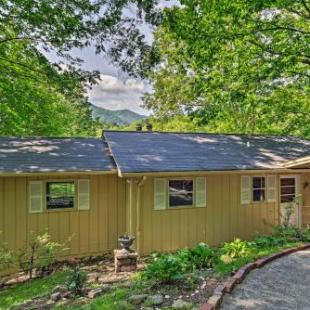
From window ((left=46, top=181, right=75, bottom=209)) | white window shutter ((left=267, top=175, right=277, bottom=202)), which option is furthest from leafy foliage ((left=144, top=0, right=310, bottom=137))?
window ((left=46, top=181, right=75, bottom=209))

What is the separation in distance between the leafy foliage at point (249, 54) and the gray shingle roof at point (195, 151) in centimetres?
266

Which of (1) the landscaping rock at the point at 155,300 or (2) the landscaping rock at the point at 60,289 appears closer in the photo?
(1) the landscaping rock at the point at 155,300

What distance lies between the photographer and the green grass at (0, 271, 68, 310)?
6652mm

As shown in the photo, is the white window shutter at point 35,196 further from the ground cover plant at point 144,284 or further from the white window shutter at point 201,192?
the white window shutter at point 201,192

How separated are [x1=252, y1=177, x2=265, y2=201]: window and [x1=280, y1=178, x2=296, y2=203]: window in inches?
43.9

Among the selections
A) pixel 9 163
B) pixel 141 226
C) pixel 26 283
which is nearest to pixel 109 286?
pixel 26 283

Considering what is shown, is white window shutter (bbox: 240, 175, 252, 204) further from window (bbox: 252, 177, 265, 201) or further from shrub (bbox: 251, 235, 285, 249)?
shrub (bbox: 251, 235, 285, 249)

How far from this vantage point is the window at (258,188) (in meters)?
11.6

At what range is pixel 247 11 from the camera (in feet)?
38.7

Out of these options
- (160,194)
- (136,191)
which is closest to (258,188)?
(160,194)

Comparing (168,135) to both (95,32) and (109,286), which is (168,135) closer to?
(95,32)

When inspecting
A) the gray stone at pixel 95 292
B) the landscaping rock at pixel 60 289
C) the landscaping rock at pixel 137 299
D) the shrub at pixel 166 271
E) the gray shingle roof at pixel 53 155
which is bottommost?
the landscaping rock at pixel 60 289

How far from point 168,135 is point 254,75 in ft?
16.4

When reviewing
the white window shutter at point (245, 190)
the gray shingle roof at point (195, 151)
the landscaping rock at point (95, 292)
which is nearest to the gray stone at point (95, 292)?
the landscaping rock at point (95, 292)
